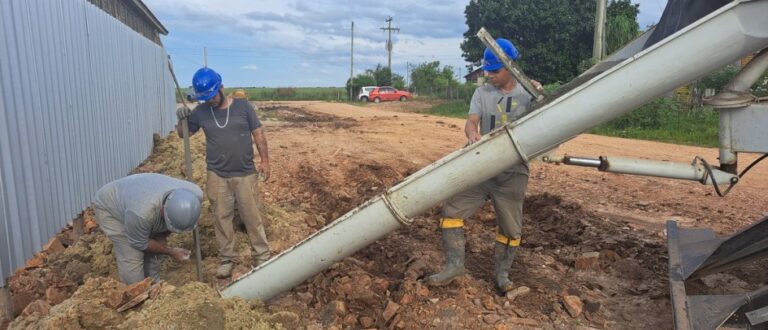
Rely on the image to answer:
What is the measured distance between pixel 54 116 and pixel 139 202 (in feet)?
6.37

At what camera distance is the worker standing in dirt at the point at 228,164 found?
461cm

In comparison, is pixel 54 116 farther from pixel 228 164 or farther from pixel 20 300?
pixel 20 300

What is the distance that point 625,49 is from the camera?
13.0 ft

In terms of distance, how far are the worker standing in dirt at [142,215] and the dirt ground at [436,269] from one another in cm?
33

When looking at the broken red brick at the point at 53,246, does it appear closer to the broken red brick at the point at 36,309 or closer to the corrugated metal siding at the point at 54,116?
the corrugated metal siding at the point at 54,116

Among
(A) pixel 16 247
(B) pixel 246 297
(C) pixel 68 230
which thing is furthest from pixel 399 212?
(C) pixel 68 230

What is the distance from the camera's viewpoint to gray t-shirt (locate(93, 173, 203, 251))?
3629mm

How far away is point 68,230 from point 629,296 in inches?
195

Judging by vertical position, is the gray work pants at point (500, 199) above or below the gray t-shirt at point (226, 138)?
below

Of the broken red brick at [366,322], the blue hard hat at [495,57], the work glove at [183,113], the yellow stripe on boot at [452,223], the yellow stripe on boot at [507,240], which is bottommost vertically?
the broken red brick at [366,322]

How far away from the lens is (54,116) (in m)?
4.87

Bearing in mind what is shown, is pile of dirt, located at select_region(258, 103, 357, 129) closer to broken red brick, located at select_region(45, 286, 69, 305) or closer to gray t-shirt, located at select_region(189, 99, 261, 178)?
gray t-shirt, located at select_region(189, 99, 261, 178)

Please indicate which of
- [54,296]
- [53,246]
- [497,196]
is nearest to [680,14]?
[497,196]

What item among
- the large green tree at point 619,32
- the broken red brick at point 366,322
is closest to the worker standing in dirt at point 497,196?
the broken red brick at point 366,322
